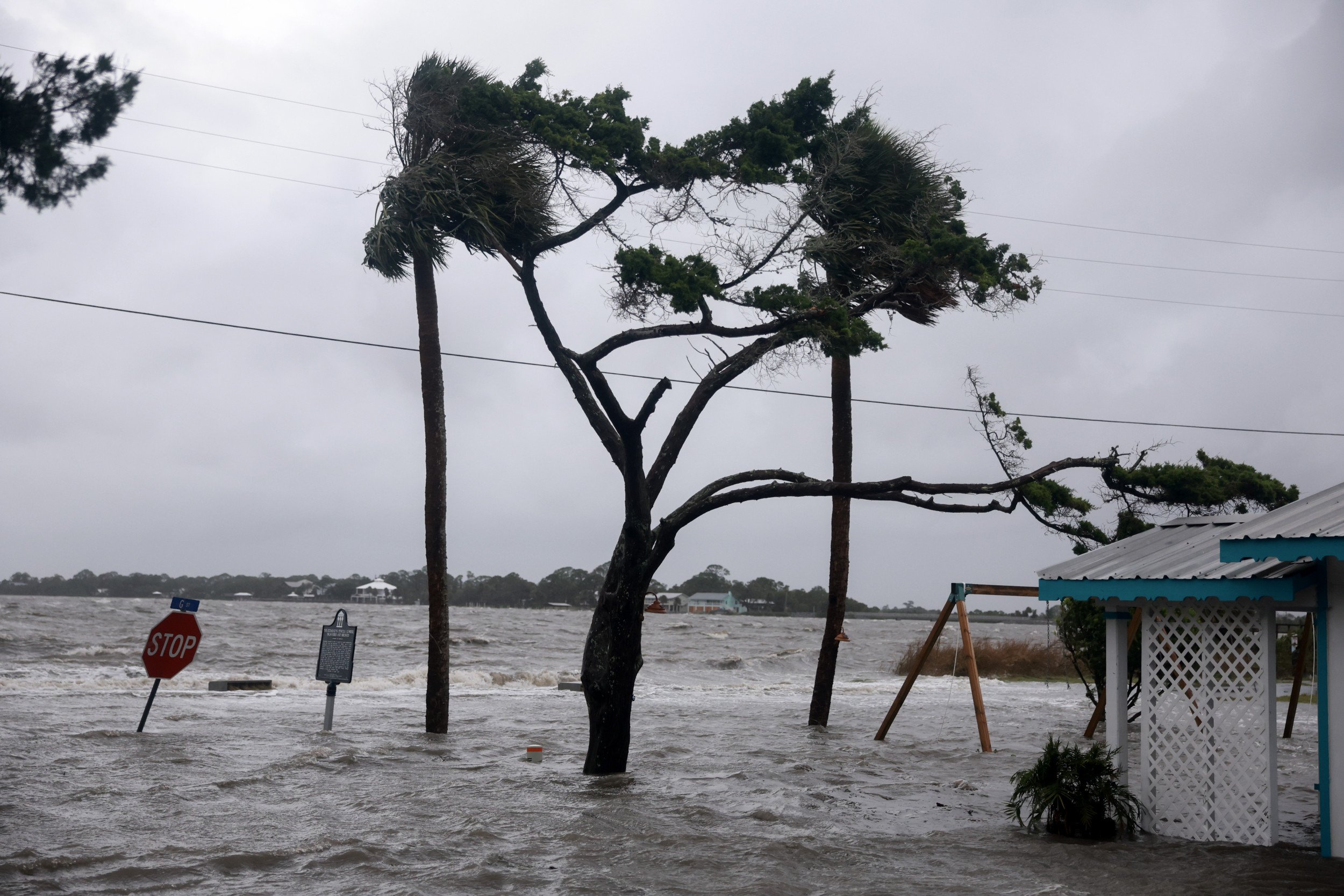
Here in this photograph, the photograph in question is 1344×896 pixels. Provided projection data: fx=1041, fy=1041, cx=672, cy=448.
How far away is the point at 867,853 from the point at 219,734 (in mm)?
11465

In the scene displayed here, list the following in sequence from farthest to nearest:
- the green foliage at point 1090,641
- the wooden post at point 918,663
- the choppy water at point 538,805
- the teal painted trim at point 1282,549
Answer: the green foliage at point 1090,641
the wooden post at point 918,663
the choppy water at point 538,805
the teal painted trim at point 1282,549

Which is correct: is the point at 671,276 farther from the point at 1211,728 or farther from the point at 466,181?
the point at 1211,728

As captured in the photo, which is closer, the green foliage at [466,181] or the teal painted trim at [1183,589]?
the teal painted trim at [1183,589]

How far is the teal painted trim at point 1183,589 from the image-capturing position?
783 cm

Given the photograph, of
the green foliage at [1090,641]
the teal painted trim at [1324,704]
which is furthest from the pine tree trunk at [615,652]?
the green foliage at [1090,641]

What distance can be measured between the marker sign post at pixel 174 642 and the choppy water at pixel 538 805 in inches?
44.5

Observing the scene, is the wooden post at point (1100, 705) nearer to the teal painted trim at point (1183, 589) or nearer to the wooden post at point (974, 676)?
the wooden post at point (974, 676)

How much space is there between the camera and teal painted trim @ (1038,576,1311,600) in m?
7.83

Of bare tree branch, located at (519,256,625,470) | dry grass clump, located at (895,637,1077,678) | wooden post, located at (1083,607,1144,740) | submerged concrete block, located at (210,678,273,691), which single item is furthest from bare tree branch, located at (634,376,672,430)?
dry grass clump, located at (895,637,1077,678)

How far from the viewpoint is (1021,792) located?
31.6ft

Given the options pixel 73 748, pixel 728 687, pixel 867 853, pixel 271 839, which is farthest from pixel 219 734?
pixel 728 687

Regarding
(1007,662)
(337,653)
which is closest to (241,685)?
(337,653)

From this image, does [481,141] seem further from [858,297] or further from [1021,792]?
[1021,792]

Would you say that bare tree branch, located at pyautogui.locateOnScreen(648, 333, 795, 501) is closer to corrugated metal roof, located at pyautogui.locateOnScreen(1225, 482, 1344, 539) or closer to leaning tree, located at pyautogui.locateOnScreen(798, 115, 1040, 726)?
leaning tree, located at pyautogui.locateOnScreen(798, 115, 1040, 726)
